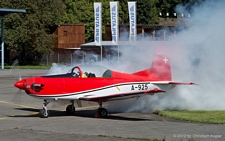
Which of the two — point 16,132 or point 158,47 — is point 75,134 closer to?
point 16,132

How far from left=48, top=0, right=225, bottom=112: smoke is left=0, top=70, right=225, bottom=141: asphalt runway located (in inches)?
65.3

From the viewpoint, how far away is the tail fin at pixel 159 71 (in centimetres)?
1808

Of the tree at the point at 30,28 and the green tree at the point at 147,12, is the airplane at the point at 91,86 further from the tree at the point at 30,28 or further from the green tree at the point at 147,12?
the green tree at the point at 147,12

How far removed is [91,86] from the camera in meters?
16.9

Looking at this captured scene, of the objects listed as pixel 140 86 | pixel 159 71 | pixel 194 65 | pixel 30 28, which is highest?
pixel 30 28

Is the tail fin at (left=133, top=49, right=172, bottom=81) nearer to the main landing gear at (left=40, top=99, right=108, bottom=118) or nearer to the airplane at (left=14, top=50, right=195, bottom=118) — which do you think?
the airplane at (left=14, top=50, right=195, bottom=118)

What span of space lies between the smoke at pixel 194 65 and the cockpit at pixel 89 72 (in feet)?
7.35

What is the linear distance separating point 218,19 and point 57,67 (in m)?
7.61

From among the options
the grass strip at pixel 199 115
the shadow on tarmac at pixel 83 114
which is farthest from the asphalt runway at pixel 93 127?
the grass strip at pixel 199 115

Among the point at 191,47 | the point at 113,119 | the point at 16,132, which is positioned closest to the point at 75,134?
the point at 16,132

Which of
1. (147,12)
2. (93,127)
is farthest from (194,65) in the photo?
(147,12)

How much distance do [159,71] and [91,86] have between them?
10.0ft

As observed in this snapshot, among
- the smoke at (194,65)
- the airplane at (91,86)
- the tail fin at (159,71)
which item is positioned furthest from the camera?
the smoke at (194,65)

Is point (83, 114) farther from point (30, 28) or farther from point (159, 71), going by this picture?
point (30, 28)
